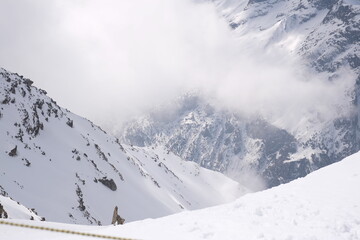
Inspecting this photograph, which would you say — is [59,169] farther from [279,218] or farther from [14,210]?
[279,218]

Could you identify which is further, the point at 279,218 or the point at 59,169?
the point at 59,169

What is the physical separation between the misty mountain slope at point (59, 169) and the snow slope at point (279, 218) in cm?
2872

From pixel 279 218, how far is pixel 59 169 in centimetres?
4976

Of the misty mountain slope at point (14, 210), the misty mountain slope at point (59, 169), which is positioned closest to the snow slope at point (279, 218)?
the misty mountain slope at point (14, 210)

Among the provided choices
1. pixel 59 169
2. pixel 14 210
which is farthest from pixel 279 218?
→ pixel 59 169

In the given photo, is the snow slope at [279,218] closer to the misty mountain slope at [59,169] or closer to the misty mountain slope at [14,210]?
the misty mountain slope at [14,210]

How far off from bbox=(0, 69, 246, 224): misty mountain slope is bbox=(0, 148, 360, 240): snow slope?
94.2ft

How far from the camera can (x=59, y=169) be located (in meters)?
61.5

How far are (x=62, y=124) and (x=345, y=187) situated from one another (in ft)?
219

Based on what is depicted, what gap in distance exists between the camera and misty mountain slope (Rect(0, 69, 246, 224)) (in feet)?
166

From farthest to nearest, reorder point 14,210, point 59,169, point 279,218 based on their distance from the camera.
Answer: point 59,169, point 14,210, point 279,218

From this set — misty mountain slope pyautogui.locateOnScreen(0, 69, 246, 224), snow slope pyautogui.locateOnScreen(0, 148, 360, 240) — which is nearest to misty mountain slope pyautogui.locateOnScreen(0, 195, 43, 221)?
snow slope pyautogui.locateOnScreen(0, 148, 360, 240)

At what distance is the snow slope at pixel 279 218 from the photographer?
15328 mm

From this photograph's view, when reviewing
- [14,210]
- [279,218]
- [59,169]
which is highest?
[14,210]
